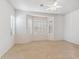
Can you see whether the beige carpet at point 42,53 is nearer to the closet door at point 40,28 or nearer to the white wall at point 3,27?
the white wall at point 3,27

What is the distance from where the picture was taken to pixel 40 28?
1034 cm

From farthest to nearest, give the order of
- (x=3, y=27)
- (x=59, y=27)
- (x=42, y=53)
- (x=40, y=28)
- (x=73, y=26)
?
(x=40, y=28) < (x=59, y=27) < (x=73, y=26) < (x=42, y=53) < (x=3, y=27)

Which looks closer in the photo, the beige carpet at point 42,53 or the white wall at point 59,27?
the beige carpet at point 42,53

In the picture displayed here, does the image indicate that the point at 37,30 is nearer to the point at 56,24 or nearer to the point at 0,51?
the point at 56,24

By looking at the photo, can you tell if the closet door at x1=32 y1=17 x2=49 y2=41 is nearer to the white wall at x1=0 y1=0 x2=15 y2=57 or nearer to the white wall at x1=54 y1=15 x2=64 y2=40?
the white wall at x1=54 y1=15 x2=64 y2=40

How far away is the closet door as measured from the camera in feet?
32.8

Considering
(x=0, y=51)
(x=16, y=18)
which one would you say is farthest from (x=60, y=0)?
(x=16, y=18)

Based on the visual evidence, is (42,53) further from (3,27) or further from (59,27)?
(59,27)

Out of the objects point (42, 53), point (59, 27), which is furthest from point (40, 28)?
point (42, 53)

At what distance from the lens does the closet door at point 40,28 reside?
9.98m

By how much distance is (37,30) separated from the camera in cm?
1017

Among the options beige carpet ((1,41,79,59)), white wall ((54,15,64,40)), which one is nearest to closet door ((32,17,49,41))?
white wall ((54,15,64,40))

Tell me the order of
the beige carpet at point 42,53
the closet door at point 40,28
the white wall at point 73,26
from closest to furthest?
the beige carpet at point 42,53
the white wall at point 73,26
the closet door at point 40,28

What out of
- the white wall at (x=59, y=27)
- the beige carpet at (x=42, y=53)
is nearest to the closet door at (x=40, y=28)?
the white wall at (x=59, y=27)
